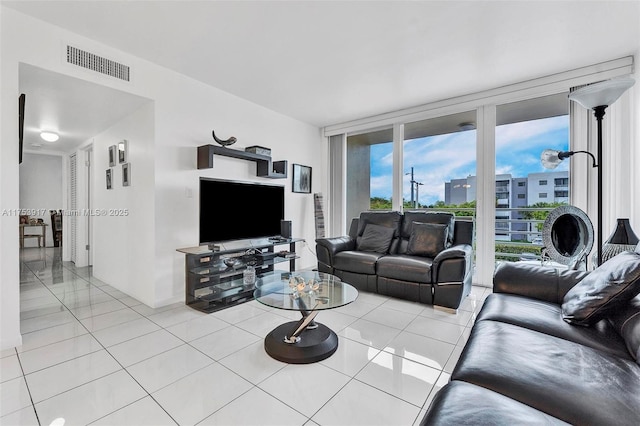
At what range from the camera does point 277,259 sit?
13.2 feet

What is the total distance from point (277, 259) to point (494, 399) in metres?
3.32

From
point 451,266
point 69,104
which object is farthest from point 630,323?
point 69,104

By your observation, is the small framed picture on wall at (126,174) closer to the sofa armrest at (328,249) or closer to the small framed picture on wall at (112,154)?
the small framed picture on wall at (112,154)

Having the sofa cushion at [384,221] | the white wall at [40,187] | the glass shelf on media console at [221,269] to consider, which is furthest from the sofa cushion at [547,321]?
the white wall at [40,187]

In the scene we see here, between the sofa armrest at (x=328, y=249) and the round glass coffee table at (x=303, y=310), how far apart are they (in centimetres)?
116

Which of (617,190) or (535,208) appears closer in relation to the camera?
(617,190)

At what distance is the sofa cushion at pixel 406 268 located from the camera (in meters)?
2.98

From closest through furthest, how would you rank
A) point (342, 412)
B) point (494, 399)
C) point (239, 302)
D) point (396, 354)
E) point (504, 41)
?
1. point (494, 399)
2. point (342, 412)
3. point (396, 354)
4. point (504, 41)
5. point (239, 302)

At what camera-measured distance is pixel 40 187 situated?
7094mm

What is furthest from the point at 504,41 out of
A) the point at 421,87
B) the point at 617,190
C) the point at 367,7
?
the point at 617,190

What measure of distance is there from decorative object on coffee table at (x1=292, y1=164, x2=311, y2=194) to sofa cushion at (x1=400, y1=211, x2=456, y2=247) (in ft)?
5.86

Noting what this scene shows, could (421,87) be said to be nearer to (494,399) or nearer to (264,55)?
(264,55)

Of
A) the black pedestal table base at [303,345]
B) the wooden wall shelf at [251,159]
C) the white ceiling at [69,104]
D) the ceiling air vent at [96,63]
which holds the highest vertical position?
the ceiling air vent at [96,63]

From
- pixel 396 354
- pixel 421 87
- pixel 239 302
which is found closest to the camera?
pixel 396 354
